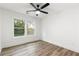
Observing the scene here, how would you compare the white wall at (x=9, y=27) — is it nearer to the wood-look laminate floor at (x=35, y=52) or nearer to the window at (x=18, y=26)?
the window at (x=18, y=26)

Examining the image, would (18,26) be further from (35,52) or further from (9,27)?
(35,52)

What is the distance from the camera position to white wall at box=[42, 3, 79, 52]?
2410 mm

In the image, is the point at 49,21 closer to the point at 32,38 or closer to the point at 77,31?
the point at 32,38

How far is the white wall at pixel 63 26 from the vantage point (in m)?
2.41

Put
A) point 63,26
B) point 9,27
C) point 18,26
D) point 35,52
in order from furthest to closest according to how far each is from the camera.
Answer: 1. point 63,26
2. point 9,27
3. point 18,26
4. point 35,52

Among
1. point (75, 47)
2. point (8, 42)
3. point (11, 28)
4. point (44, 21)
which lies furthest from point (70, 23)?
point (8, 42)

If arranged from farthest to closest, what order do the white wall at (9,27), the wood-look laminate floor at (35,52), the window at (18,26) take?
the white wall at (9,27), the window at (18,26), the wood-look laminate floor at (35,52)

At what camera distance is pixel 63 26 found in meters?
2.86

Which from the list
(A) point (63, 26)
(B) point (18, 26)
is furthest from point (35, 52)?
(A) point (63, 26)

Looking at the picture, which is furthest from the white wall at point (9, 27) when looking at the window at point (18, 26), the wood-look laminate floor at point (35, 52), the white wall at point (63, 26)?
the white wall at point (63, 26)

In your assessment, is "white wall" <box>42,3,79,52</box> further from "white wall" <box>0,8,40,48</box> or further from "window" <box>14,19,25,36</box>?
"window" <box>14,19,25,36</box>

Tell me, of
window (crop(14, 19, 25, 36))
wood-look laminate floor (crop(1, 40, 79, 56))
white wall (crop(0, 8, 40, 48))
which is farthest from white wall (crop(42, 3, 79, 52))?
window (crop(14, 19, 25, 36))

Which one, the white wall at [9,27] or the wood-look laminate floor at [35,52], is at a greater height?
the white wall at [9,27]

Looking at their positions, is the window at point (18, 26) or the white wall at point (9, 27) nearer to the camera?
the window at point (18, 26)
